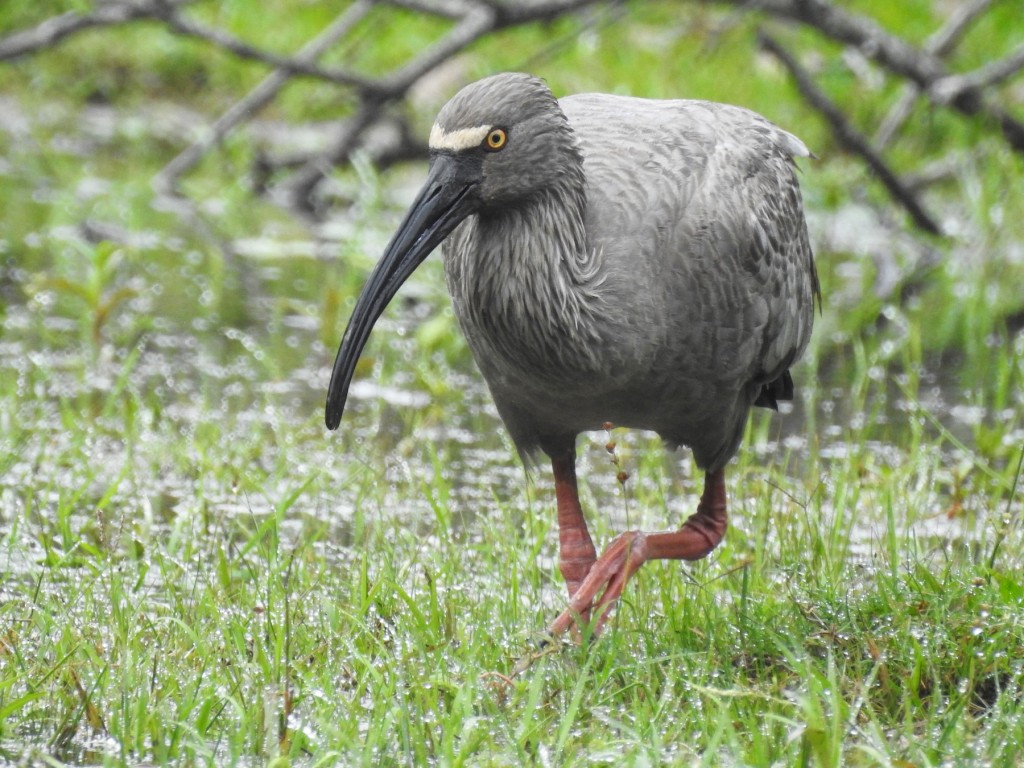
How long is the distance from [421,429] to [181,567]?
1742mm

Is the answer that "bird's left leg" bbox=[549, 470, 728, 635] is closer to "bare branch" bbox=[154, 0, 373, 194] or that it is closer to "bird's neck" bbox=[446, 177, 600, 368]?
"bird's neck" bbox=[446, 177, 600, 368]

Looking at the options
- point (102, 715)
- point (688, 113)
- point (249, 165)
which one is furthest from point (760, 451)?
point (249, 165)

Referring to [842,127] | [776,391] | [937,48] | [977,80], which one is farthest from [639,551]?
[937,48]

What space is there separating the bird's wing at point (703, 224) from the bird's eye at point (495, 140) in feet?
1.05

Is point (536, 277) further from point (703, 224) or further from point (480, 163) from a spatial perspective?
point (703, 224)

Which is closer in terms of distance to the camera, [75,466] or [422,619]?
[422,619]

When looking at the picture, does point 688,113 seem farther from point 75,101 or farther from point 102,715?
point 75,101

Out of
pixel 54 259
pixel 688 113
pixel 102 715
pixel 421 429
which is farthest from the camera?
pixel 54 259

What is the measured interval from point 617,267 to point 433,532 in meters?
1.05

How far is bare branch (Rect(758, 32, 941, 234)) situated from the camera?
7.46 metres

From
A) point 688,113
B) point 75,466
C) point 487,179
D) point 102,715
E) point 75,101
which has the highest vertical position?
point 75,101

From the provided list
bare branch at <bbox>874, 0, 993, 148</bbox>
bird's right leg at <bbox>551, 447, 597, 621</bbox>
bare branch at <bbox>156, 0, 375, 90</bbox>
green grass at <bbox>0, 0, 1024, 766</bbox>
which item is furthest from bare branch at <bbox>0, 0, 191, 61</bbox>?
bird's right leg at <bbox>551, 447, 597, 621</bbox>

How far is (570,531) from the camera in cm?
430

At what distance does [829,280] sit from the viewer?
7.90 m
